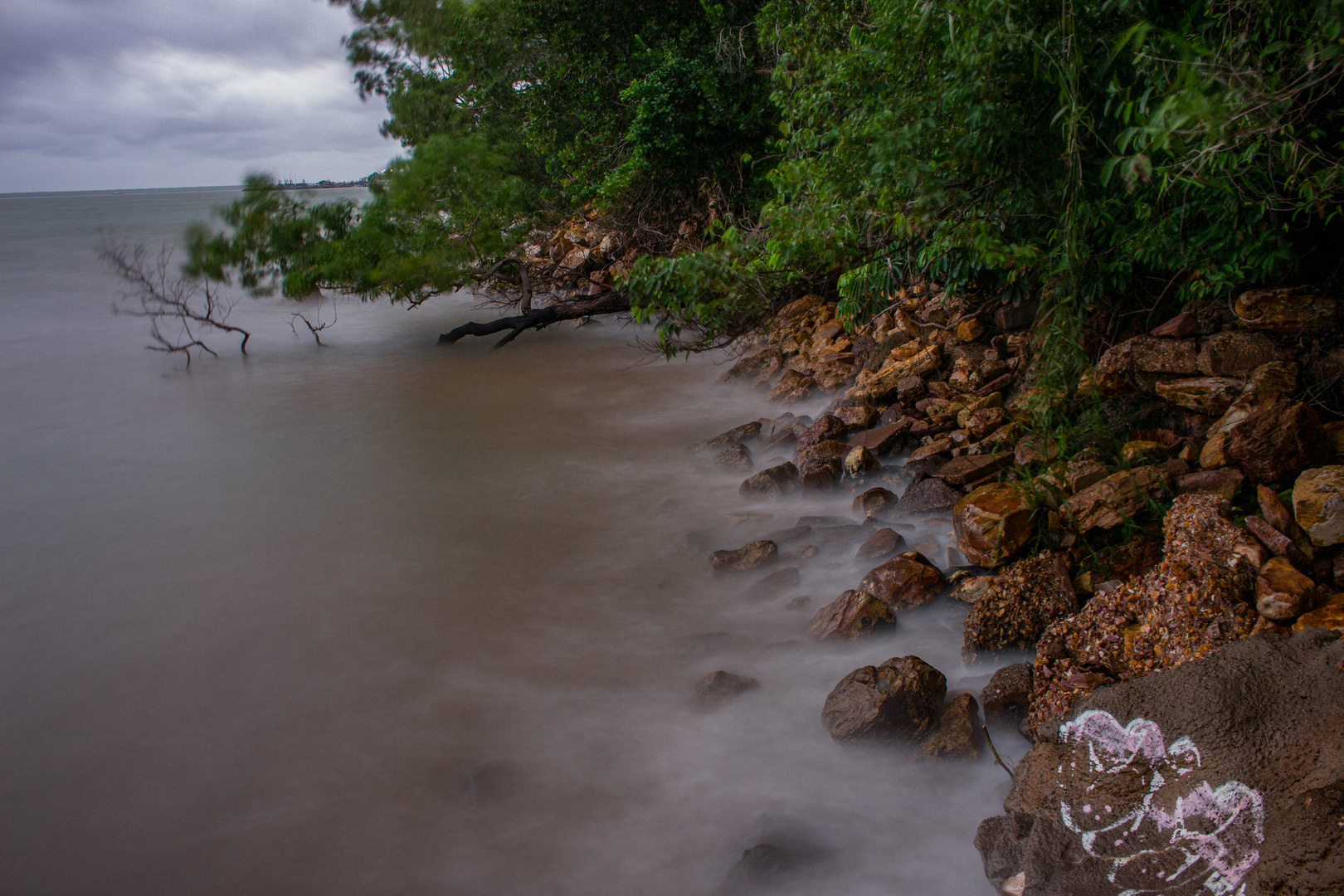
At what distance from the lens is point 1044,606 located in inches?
144

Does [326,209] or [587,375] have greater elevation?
[326,209]

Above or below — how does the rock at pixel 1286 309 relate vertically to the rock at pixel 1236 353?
above

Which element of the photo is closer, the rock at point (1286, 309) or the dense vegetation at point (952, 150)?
the dense vegetation at point (952, 150)

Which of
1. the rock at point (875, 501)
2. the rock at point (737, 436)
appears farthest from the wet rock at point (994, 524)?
the rock at point (737, 436)

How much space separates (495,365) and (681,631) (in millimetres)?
8119

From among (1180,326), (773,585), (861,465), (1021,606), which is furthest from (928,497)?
(1180,326)

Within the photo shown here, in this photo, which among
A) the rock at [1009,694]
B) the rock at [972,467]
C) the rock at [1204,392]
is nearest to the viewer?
the rock at [1009,694]

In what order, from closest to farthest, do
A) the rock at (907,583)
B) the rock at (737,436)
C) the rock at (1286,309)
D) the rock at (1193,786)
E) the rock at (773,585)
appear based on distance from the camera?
1. the rock at (1193,786)
2. the rock at (1286,309)
3. the rock at (907,583)
4. the rock at (773,585)
5. the rock at (737,436)

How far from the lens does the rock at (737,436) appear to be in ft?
23.8

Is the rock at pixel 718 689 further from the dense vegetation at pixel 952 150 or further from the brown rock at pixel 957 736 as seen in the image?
the dense vegetation at pixel 952 150

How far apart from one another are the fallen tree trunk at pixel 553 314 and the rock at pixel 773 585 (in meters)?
7.62

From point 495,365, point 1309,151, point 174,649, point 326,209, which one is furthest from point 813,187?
point 326,209

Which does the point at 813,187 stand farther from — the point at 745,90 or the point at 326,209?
the point at 326,209

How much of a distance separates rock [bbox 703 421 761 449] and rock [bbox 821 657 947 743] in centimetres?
385
